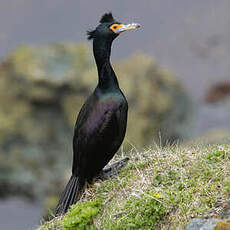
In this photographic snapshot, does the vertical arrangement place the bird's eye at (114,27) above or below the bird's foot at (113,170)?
above

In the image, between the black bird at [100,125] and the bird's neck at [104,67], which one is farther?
the bird's neck at [104,67]

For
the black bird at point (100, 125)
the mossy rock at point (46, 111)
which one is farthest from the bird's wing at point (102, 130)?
the mossy rock at point (46, 111)

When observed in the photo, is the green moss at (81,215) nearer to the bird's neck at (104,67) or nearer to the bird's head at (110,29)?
the bird's neck at (104,67)

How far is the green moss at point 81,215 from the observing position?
411cm

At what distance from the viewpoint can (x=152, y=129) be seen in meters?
13.6

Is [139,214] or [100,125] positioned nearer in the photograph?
[139,214]

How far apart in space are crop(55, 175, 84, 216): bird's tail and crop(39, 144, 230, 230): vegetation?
97 mm

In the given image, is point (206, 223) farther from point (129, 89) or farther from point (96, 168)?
point (129, 89)

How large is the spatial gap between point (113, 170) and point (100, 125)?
460 millimetres

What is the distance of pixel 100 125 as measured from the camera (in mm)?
4699

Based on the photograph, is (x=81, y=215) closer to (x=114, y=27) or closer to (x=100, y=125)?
(x=100, y=125)

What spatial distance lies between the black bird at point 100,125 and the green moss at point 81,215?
0.39 m

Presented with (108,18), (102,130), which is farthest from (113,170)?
(108,18)

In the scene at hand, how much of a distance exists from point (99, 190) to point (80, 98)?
29.3 feet
